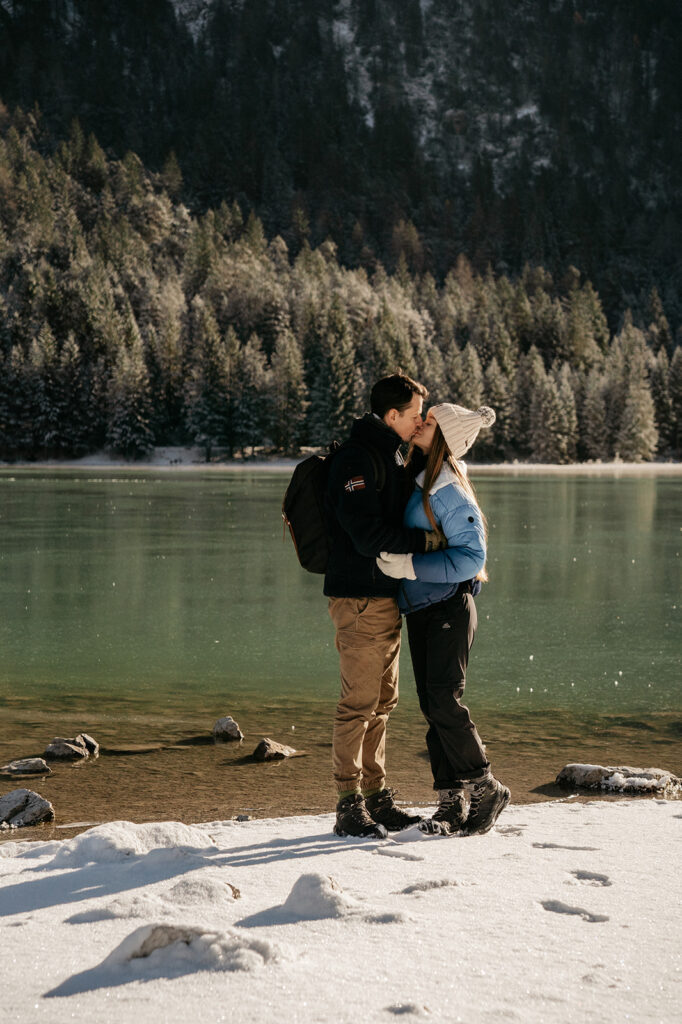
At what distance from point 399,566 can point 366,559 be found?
0.70 ft

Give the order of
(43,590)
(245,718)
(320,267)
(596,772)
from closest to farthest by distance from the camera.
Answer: (596,772), (245,718), (43,590), (320,267)

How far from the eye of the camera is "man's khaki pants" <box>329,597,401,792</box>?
535 centimetres

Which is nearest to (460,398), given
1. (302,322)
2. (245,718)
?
(302,322)

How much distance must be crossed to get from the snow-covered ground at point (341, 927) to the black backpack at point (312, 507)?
1411 mm

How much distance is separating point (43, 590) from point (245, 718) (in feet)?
28.0

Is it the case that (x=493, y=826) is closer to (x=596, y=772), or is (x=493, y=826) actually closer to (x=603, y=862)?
(x=603, y=862)

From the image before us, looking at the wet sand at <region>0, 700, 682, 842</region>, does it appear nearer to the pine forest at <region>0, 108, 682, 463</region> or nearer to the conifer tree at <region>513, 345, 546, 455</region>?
the pine forest at <region>0, 108, 682, 463</region>

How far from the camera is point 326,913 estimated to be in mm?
3902

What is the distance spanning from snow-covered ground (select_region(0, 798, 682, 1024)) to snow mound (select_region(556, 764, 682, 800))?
1251 mm

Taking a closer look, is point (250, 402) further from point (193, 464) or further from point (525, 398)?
point (525, 398)

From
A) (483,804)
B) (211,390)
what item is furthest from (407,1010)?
(211,390)

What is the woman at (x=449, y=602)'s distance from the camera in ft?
17.0

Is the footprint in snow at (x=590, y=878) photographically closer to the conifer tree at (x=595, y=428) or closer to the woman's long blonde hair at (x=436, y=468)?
the woman's long blonde hair at (x=436, y=468)

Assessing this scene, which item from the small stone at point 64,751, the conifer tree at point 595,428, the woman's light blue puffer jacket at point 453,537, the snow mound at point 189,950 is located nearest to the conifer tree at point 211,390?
the conifer tree at point 595,428
